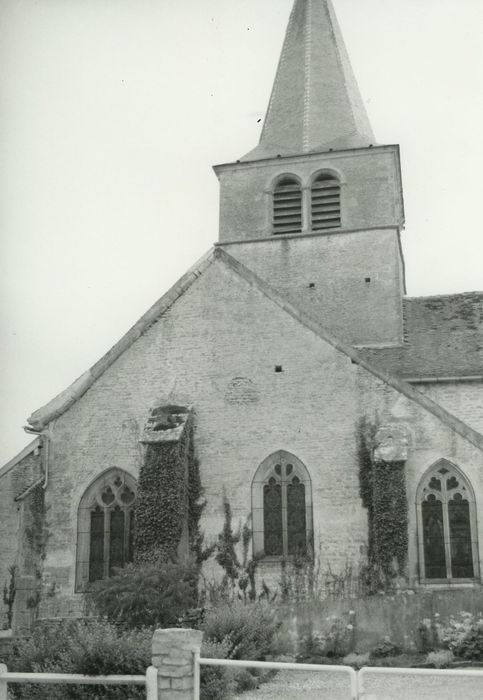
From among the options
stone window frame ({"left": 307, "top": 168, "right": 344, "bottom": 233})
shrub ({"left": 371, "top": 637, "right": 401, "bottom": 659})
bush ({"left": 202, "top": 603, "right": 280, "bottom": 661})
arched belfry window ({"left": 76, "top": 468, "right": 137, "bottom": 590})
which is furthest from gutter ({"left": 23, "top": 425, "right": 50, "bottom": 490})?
stone window frame ({"left": 307, "top": 168, "right": 344, "bottom": 233})

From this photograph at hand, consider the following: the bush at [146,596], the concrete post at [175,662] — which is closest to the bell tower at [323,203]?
the bush at [146,596]

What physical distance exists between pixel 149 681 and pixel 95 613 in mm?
9215

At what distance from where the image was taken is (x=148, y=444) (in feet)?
65.9

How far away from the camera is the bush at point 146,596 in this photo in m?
17.6

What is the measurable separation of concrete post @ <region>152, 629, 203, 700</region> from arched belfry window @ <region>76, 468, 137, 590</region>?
34.4 ft

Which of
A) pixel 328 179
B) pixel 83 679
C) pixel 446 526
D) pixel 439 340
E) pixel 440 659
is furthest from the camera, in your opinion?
pixel 328 179

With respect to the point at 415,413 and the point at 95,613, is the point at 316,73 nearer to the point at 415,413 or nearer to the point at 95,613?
the point at 415,413

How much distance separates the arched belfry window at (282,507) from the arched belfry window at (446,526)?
262cm

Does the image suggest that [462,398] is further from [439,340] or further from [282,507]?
[282,507]

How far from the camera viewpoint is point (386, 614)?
15648 millimetres

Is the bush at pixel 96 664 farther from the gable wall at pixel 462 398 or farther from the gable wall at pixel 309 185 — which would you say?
the gable wall at pixel 309 185

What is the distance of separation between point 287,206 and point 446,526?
13.5 meters

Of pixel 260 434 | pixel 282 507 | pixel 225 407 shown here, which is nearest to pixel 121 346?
pixel 225 407

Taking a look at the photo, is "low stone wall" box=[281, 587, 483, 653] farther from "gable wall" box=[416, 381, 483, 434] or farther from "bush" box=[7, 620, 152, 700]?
"gable wall" box=[416, 381, 483, 434]
